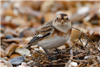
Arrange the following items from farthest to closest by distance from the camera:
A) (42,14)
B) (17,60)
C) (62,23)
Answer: (42,14) → (17,60) → (62,23)

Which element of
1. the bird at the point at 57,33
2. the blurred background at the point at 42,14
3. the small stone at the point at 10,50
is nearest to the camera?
the bird at the point at 57,33

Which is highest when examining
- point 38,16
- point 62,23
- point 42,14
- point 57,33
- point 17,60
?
point 42,14

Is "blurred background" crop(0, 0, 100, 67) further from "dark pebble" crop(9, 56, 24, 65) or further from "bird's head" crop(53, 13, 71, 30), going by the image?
"bird's head" crop(53, 13, 71, 30)

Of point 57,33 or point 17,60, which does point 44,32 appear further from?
point 17,60

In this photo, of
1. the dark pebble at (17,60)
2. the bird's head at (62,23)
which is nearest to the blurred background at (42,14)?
the dark pebble at (17,60)

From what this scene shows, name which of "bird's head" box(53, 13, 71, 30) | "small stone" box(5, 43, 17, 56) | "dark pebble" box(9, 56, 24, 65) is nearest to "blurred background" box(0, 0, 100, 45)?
"small stone" box(5, 43, 17, 56)

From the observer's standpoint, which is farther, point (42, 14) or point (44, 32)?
point (42, 14)

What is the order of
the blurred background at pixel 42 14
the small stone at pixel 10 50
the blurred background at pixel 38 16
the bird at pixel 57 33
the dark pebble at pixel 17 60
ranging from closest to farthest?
the bird at pixel 57 33 < the dark pebble at pixel 17 60 < the small stone at pixel 10 50 < the blurred background at pixel 38 16 < the blurred background at pixel 42 14

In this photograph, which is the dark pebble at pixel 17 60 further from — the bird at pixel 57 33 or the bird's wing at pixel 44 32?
the bird at pixel 57 33

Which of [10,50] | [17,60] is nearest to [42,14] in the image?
[10,50]

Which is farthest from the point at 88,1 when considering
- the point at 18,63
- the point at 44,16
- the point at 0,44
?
the point at 18,63

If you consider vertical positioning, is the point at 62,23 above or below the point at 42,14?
below

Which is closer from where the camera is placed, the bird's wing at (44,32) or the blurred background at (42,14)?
the bird's wing at (44,32)

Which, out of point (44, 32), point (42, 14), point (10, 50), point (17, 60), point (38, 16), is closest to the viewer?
point (44, 32)
